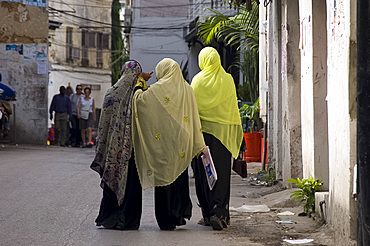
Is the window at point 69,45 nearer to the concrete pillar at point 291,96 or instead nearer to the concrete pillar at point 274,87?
the concrete pillar at point 274,87

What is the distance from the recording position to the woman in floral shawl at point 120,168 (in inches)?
289

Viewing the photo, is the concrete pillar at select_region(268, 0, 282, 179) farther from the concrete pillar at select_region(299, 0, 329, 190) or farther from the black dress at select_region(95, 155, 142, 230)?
the black dress at select_region(95, 155, 142, 230)

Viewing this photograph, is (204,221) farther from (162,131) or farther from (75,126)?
(75,126)

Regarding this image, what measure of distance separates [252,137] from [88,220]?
30.8 ft

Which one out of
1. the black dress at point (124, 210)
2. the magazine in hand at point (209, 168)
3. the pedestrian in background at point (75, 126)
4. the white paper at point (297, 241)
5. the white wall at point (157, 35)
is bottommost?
the white paper at point (297, 241)

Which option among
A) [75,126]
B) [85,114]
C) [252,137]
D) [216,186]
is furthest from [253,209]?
[75,126]

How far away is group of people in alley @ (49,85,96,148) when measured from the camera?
21.9 meters

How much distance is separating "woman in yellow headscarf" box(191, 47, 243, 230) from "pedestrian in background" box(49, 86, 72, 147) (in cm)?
1417

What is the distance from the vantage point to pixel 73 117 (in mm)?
22219

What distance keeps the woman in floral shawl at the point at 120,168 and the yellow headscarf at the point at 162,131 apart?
9cm

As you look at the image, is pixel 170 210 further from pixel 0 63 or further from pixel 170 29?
pixel 170 29

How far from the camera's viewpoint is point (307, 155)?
29.2 feet

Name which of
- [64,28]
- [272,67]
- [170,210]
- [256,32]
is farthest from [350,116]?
[64,28]

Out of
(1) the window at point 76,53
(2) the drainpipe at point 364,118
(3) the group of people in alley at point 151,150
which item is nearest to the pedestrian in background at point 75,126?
(3) the group of people in alley at point 151,150
